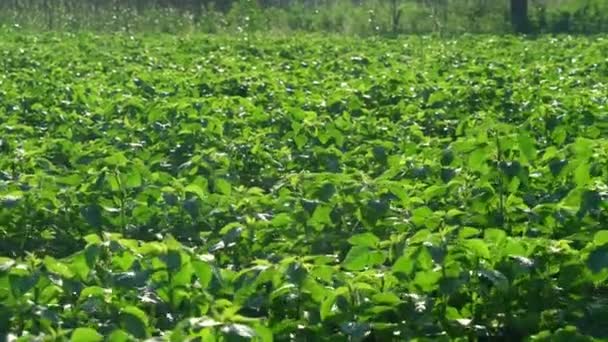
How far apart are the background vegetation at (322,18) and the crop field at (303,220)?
58.3 feet

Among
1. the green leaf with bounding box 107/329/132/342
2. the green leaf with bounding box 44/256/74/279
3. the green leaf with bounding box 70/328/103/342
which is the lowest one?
the green leaf with bounding box 107/329/132/342

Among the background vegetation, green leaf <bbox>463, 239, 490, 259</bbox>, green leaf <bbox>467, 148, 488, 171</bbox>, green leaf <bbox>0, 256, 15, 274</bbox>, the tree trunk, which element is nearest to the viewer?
green leaf <bbox>0, 256, 15, 274</bbox>

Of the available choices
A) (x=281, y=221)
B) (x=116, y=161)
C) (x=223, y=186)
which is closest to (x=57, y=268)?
(x=281, y=221)

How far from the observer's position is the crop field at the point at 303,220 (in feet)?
11.8

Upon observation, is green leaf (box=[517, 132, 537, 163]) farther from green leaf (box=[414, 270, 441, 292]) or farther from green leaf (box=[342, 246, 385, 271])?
green leaf (box=[414, 270, 441, 292])

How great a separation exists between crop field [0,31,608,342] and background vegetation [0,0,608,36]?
1776 cm

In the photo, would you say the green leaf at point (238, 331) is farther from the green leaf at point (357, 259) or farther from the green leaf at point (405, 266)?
the green leaf at point (357, 259)

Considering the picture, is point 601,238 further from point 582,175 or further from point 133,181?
point 133,181

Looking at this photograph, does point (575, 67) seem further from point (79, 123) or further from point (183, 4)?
point (183, 4)

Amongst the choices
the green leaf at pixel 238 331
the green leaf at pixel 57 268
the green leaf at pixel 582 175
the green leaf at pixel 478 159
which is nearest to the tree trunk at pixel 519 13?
the green leaf at pixel 478 159

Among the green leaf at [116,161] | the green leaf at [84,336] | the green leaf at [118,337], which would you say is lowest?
the green leaf at [116,161]

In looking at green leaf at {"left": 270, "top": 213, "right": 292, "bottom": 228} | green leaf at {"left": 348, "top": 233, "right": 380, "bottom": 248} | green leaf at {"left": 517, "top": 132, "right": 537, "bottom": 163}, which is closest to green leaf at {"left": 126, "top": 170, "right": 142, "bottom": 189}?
green leaf at {"left": 270, "top": 213, "right": 292, "bottom": 228}

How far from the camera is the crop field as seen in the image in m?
3.60

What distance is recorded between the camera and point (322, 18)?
96.4 feet
